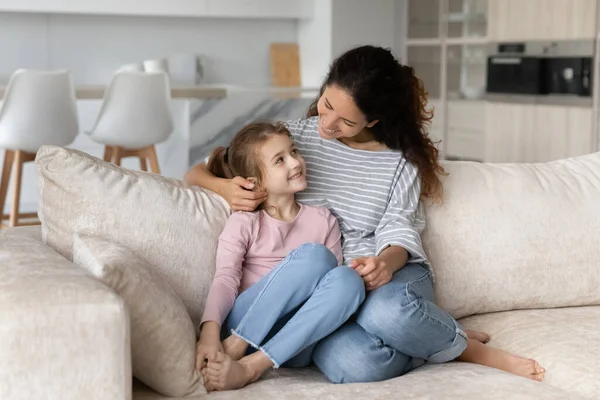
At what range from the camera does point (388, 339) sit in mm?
1938

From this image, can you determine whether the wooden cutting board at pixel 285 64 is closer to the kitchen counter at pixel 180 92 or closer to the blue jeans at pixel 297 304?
the kitchen counter at pixel 180 92

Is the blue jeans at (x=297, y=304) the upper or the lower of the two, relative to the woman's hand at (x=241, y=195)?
lower

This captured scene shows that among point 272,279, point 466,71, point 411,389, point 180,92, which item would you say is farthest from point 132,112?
point 411,389

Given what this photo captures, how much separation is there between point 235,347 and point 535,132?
3858 mm

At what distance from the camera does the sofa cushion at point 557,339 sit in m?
1.90

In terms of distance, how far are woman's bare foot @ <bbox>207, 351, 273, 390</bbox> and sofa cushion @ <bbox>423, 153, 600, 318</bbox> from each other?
2.00 feet

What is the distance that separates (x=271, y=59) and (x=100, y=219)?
5085mm

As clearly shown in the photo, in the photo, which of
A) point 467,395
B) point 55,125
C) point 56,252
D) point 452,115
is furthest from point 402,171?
point 452,115

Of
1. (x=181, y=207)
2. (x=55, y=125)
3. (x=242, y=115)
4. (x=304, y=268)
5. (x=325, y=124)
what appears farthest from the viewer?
(x=242, y=115)

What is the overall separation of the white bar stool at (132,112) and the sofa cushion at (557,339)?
2777mm

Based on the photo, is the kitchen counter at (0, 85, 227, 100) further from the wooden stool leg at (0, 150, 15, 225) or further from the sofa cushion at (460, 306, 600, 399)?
the sofa cushion at (460, 306, 600, 399)

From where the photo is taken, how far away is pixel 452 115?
6227 mm

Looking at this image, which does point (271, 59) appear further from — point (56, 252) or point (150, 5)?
point (56, 252)

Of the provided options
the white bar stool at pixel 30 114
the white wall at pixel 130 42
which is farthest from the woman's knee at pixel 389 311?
the white wall at pixel 130 42
